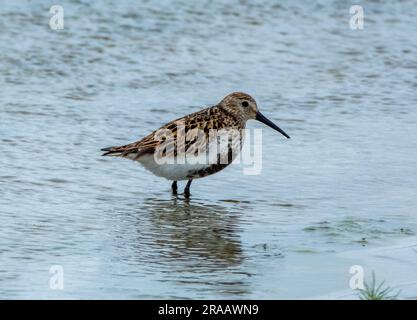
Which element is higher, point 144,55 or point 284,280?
point 144,55

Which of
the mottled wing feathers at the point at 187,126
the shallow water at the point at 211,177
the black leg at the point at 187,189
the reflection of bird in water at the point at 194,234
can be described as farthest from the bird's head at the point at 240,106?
the reflection of bird in water at the point at 194,234

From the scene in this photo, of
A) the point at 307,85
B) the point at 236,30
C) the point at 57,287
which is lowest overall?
the point at 57,287

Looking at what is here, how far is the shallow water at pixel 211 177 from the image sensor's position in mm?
8289

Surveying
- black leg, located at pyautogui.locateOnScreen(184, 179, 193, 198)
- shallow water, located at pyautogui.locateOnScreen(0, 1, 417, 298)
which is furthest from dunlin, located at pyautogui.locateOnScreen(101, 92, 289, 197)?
shallow water, located at pyautogui.locateOnScreen(0, 1, 417, 298)

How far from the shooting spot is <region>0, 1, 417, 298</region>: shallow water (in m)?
8.29

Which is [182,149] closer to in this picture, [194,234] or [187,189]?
[187,189]

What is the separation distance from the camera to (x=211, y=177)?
11203mm

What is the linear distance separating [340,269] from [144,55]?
7.33m

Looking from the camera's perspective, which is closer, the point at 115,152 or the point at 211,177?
the point at 115,152

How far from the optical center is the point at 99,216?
9.62 m

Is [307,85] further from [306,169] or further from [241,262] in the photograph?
[241,262]

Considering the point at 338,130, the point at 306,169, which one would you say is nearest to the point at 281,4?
the point at 338,130

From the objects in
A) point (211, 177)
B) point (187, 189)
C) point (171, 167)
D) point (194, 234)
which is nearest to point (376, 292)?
point (194, 234)

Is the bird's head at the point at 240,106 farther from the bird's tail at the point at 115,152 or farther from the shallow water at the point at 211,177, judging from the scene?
the bird's tail at the point at 115,152
